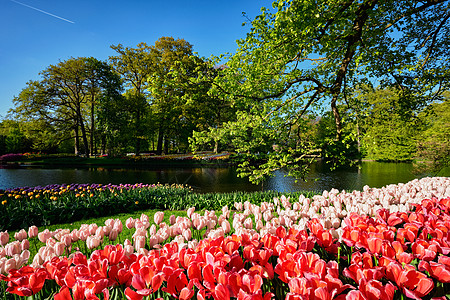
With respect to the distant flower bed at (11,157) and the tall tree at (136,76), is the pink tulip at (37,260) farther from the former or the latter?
the distant flower bed at (11,157)

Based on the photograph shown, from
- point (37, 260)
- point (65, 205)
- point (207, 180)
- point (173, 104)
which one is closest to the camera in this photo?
point (37, 260)

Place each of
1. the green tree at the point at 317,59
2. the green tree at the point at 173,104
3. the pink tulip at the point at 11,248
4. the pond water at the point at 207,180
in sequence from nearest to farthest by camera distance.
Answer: the pink tulip at the point at 11,248
the green tree at the point at 317,59
the pond water at the point at 207,180
the green tree at the point at 173,104

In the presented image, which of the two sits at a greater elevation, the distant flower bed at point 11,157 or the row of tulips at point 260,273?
the row of tulips at point 260,273

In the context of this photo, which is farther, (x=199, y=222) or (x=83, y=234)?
(x=199, y=222)

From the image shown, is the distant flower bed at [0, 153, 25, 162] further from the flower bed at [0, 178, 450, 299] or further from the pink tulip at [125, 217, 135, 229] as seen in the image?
the flower bed at [0, 178, 450, 299]

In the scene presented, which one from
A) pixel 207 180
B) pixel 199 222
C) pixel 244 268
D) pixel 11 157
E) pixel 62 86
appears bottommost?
pixel 207 180

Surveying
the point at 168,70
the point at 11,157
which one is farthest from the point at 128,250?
the point at 11,157

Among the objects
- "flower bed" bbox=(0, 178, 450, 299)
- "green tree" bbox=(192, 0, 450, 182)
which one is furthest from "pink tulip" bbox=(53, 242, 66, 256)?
"green tree" bbox=(192, 0, 450, 182)

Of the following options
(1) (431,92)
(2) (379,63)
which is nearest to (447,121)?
(1) (431,92)

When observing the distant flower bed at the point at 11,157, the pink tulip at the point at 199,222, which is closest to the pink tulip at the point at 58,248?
the pink tulip at the point at 199,222

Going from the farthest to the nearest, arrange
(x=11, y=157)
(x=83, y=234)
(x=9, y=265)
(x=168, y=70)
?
(x=11, y=157), (x=168, y=70), (x=83, y=234), (x=9, y=265)

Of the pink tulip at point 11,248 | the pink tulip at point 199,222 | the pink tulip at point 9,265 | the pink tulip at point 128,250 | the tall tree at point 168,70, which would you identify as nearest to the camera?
the pink tulip at point 9,265

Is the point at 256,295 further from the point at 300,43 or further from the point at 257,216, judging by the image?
the point at 300,43

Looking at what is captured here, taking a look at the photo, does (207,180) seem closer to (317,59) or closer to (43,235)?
(317,59)
